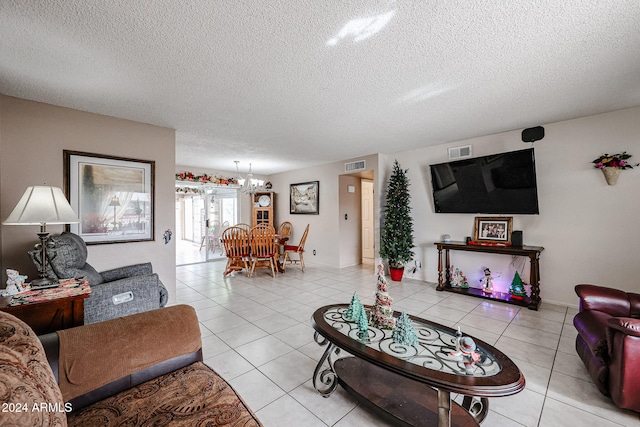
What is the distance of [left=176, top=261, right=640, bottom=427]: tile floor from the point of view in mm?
1649

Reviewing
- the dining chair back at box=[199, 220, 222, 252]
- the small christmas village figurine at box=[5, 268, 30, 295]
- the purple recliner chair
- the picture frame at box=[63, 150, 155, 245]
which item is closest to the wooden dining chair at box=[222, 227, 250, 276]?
the picture frame at box=[63, 150, 155, 245]

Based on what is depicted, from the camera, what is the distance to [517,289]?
→ 3.69 metres

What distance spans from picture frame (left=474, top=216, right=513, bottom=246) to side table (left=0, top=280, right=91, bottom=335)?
4698mm

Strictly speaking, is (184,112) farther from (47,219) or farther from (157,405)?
(157,405)

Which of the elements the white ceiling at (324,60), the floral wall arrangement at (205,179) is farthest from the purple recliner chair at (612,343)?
the floral wall arrangement at (205,179)

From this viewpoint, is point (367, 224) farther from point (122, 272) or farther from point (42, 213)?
point (42, 213)

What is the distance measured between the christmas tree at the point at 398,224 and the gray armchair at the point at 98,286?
361 centimetres

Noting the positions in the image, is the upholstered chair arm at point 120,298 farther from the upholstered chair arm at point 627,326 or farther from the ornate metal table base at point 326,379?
the upholstered chair arm at point 627,326

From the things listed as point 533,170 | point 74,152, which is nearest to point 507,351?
point 533,170

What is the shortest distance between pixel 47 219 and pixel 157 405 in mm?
1713

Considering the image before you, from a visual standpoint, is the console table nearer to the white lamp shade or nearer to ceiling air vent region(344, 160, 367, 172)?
ceiling air vent region(344, 160, 367, 172)

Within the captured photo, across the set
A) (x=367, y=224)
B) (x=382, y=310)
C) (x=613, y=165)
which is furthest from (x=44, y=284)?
(x=367, y=224)

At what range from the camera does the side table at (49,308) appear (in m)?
1.61

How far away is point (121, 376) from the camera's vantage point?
3.98ft
